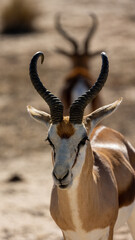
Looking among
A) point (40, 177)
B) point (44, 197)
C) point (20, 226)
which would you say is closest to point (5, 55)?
point (40, 177)

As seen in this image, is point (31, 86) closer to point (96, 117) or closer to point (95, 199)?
point (95, 199)

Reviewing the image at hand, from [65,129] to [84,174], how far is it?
1.75 ft

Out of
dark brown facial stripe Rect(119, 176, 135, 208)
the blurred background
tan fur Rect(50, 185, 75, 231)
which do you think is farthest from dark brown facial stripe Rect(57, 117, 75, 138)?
the blurred background

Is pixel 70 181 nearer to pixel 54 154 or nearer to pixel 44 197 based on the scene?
pixel 54 154

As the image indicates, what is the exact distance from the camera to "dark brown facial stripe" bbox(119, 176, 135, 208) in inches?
258

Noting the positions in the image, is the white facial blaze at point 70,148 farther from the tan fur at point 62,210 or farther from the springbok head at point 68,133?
the tan fur at point 62,210

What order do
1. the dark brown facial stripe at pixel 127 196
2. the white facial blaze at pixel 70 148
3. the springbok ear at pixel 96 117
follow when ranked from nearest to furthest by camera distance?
the white facial blaze at pixel 70 148 → the springbok ear at pixel 96 117 → the dark brown facial stripe at pixel 127 196

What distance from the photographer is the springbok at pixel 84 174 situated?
5.43 m

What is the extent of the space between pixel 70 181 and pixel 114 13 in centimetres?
2141

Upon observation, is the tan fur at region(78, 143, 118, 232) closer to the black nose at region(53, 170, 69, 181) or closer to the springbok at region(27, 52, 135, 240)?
the springbok at region(27, 52, 135, 240)

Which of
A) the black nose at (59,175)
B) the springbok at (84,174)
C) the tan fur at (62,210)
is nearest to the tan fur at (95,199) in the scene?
the springbok at (84,174)

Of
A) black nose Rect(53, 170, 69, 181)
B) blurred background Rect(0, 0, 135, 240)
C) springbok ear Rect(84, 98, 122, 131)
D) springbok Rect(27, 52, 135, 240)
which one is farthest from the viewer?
blurred background Rect(0, 0, 135, 240)

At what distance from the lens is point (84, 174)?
19.0 ft

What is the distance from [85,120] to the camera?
577 cm
